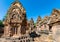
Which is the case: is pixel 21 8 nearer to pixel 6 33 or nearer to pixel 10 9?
pixel 10 9

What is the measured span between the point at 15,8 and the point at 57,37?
30.1 m

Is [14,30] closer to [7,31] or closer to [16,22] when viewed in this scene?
[7,31]

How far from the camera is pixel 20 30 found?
32594mm

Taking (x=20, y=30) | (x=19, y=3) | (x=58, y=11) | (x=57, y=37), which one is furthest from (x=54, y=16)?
(x=19, y=3)

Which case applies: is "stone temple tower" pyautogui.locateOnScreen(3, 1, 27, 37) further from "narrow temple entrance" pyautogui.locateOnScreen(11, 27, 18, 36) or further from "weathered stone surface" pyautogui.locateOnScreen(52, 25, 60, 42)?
"weathered stone surface" pyautogui.locateOnScreen(52, 25, 60, 42)

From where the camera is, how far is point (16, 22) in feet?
109

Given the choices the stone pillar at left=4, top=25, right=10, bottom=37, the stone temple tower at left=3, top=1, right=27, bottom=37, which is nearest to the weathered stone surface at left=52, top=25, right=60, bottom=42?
the stone temple tower at left=3, top=1, right=27, bottom=37

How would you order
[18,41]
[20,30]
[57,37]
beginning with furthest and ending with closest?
[20,30], [18,41], [57,37]

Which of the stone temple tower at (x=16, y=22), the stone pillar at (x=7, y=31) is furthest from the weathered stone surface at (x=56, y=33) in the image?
the stone pillar at (x=7, y=31)

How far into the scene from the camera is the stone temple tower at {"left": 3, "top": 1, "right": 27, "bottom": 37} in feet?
108

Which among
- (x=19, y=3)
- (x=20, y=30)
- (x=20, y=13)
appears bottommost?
(x=20, y=30)

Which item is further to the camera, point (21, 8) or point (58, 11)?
point (21, 8)

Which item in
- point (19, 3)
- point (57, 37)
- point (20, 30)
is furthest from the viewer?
point (19, 3)

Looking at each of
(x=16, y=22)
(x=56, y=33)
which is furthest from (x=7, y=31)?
(x=56, y=33)
